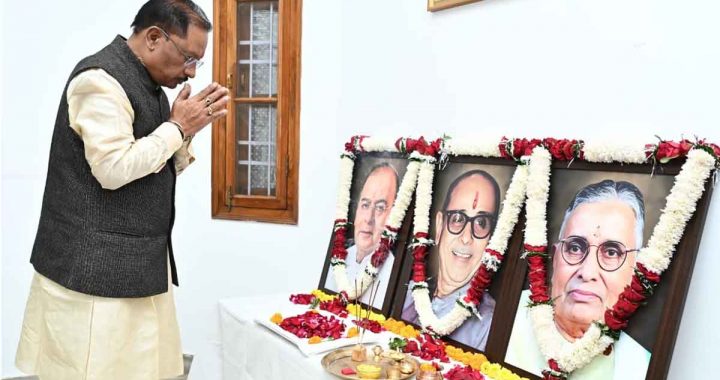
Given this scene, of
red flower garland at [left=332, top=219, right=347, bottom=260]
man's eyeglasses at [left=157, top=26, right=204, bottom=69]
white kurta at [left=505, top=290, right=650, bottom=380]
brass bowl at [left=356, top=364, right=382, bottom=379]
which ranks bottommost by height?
brass bowl at [left=356, top=364, right=382, bottom=379]

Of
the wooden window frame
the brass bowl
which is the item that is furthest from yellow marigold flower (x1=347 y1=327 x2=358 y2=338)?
the wooden window frame

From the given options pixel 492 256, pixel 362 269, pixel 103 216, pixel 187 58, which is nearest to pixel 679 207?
pixel 492 256

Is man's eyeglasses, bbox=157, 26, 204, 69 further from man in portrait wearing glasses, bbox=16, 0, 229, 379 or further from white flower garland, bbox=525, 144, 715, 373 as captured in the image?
white flower garland, bbox=525, 144, 715, 373

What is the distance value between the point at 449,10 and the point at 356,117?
77cm

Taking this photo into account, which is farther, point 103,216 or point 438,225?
point 438,225

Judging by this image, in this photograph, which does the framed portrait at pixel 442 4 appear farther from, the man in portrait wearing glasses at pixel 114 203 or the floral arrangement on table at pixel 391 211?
the man in portrait wearing glasses at pixel 114 203

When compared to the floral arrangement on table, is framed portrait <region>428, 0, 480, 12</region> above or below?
above

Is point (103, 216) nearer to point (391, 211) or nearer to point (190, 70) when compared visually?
point (190, 70)

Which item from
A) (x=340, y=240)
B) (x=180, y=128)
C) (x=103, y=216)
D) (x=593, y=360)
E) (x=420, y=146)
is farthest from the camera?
(x=340, y=240)

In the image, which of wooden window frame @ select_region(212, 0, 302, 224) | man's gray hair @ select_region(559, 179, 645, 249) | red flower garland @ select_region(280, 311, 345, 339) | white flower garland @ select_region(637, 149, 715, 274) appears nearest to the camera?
white flower garland @ select_region(637, 149, 715, 274)

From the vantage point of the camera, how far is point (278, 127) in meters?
3.26

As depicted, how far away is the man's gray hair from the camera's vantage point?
1609 mm

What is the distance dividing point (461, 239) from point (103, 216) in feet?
3.71

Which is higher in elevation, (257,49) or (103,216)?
(257,49)
